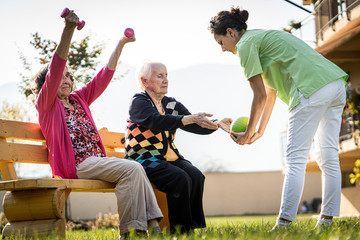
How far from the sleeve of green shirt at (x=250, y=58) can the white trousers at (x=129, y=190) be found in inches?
43.5

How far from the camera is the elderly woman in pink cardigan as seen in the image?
11.8ft

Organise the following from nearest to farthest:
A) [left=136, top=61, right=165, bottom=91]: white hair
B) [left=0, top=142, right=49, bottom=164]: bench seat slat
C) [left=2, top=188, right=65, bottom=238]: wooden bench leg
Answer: [left=2, top=188, right=65, bottom=238]: wooden bench leg, [left=0, top=142, right=49, bottom=164]: bench seat slat, [left=136, top=61, right=165, bottom=91]: white hair

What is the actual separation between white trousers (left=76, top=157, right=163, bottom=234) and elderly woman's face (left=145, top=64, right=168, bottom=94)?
912 mm

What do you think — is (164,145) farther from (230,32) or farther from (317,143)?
(317,143)

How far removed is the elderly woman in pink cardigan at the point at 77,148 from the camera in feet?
11.8

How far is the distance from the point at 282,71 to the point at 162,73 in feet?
3.75

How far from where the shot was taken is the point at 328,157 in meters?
3.75

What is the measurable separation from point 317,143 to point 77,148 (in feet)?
6.31

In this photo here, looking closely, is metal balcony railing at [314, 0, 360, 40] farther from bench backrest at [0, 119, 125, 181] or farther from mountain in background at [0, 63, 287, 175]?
mountain in background at [0, 63, 287, 175]

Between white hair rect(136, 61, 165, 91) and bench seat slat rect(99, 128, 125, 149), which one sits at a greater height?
white hair rect(136, 61, 165, 91)

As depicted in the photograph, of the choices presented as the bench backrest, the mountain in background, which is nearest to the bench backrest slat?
the bench backrest

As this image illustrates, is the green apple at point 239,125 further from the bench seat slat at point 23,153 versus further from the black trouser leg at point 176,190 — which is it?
the bench seat slat at point 23,153

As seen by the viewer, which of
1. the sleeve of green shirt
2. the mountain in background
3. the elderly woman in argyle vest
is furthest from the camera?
the mountain in background

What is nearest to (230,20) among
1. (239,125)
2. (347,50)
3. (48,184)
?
(239,125)
